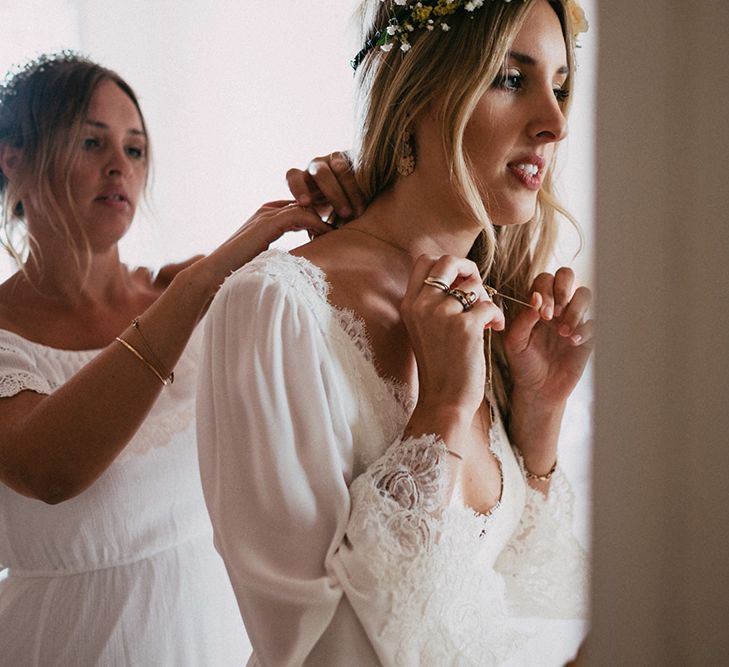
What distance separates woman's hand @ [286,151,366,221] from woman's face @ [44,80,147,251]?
553mm

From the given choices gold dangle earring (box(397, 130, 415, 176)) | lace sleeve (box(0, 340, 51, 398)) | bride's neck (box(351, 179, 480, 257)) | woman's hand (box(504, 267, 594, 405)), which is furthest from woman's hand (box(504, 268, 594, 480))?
lace sleeve (box(0, 340, 51, 398))

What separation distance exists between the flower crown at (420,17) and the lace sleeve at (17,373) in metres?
0.70

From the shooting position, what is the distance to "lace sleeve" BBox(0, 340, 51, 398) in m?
1.14

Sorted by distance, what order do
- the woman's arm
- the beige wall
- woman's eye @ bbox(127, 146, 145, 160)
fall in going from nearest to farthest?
1. the beige wall
2. the woman's arm
3. woman's eye @ bbox(127, 146, 145, 160)

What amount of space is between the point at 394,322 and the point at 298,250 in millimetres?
148

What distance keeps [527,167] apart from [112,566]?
0.89 meters

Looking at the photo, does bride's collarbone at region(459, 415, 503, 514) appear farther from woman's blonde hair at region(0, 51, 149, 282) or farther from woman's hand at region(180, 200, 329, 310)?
woman's blonde hair at region(0, 51, 149, 282)

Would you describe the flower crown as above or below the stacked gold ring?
above

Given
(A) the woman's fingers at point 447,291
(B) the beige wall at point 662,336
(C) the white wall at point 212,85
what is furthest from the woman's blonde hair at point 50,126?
(B) the beige wall at point 662,336

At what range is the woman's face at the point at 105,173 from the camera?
4.71 feet

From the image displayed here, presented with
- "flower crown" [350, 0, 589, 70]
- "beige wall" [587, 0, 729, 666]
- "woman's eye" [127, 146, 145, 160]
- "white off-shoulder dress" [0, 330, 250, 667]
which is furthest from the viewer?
"woman's eye" [127, 146, 145, 160]

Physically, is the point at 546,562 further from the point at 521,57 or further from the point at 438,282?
the point at 521,57

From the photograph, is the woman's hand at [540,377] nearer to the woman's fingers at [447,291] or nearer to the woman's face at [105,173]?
the woman's fingers at [447,291]

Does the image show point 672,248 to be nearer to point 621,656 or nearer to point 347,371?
point 621,656
